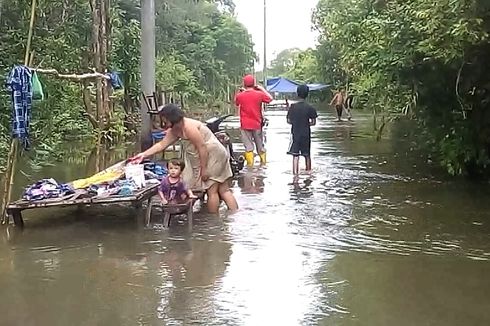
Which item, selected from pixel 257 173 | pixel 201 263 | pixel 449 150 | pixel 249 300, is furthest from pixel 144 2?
pixel 249 300

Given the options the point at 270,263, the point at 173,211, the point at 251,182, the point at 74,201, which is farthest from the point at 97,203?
the point at 251,182

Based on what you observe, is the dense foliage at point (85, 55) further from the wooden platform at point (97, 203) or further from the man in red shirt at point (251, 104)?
the wooden platform at point (97, 203)

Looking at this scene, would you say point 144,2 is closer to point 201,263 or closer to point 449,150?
point 449,150

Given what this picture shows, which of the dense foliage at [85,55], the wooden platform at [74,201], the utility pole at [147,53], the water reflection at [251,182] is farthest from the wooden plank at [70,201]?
the utility pole at [147,53]

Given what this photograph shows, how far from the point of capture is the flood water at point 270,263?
5.59 m

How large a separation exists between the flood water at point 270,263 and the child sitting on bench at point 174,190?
359 millimetres

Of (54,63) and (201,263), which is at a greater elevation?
(54,63)

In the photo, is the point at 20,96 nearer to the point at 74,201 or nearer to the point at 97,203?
the point at 74,201

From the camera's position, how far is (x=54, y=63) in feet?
51.5

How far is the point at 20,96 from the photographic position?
8.64m

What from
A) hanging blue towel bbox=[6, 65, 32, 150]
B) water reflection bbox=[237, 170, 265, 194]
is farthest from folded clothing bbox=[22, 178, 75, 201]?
water reflection bbox=[237, 170, 265, 194]

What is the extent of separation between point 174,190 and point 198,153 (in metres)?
0.59

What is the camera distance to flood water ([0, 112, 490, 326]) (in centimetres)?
559

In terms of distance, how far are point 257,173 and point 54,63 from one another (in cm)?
519
